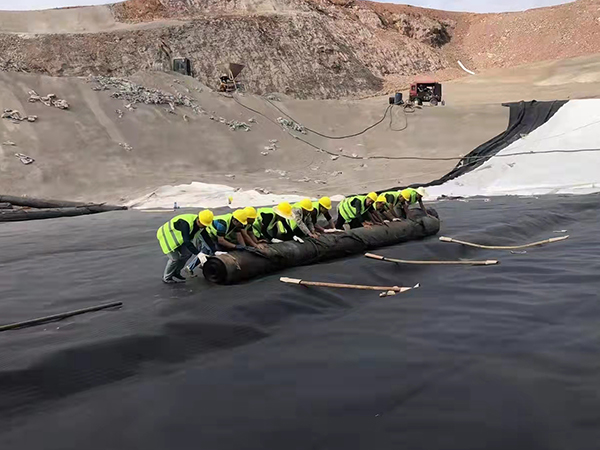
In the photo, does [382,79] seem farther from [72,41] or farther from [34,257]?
[34,257]

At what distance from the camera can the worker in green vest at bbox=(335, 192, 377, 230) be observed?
10.5 metres

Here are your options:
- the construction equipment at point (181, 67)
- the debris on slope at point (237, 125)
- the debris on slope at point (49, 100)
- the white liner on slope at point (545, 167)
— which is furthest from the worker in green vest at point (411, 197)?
the construction equipment at point (181, 67)

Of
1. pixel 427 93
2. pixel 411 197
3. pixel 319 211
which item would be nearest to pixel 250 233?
pixel 319 211

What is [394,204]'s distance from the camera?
11.5 m

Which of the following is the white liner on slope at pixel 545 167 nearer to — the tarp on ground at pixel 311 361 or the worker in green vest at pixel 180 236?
the tarp on ground at pixel 311 361

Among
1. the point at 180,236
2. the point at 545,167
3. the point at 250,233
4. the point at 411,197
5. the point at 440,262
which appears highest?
the point at 545,167

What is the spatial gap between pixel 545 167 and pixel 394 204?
1003cm

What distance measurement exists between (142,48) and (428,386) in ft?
154

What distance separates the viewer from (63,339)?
5.43m

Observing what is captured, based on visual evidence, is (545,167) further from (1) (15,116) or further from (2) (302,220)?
(1) (15,116)

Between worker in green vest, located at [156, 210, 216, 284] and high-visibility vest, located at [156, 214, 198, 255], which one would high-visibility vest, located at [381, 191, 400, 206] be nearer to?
worker in green vest, located at [156, 210, 216, 284]

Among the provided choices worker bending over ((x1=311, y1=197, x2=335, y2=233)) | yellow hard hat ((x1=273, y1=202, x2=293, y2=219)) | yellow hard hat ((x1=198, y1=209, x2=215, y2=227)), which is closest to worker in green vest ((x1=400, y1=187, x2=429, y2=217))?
worker bending over ((x1=311, y1=197, x2=335, y2=233))

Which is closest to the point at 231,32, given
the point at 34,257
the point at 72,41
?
the point at 72,41

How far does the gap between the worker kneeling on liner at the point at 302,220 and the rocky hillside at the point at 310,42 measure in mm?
38803
